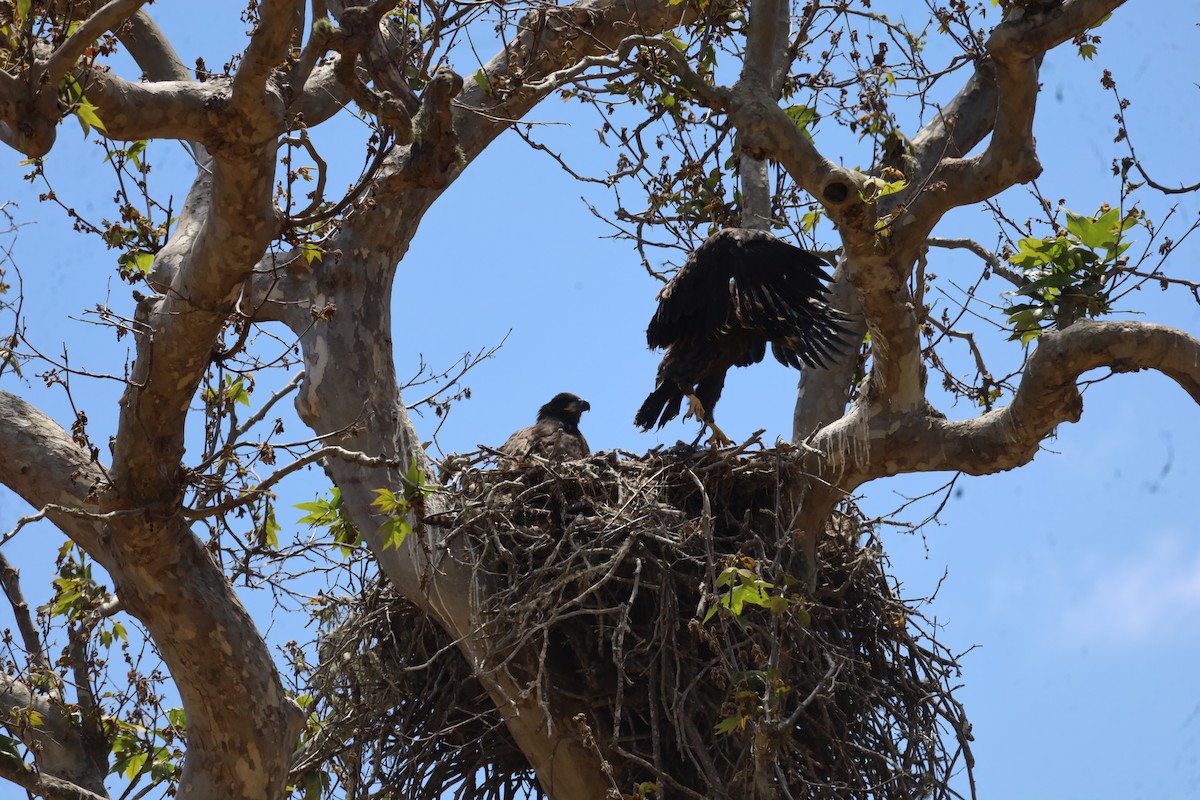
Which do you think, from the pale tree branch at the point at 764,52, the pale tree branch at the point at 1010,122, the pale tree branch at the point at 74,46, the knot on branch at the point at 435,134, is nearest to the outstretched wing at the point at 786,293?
the pale tree branch at the point at 764,52

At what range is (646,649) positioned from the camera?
5523 mm

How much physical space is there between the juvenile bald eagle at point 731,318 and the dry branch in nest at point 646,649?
32.7 inches

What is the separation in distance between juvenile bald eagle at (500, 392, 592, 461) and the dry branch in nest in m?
0.80

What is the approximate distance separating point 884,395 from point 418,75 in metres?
2.31

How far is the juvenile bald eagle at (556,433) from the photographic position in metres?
7.25

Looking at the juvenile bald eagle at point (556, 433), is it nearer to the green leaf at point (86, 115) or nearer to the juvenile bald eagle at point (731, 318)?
the juvenile bald eagle at point (731, 318)

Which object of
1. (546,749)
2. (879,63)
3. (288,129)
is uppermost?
(879,63)

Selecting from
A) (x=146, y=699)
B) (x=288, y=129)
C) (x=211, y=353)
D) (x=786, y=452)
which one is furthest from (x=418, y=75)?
(x=146, y=699)

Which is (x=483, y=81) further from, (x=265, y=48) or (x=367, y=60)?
(x=265, y=48)

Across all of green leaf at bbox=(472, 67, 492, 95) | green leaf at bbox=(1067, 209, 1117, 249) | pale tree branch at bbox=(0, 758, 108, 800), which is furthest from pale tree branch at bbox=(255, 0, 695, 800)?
green leaf at bbox=(1067, 209, 1117, 249)

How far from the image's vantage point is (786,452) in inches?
237

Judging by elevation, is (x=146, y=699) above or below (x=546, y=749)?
above

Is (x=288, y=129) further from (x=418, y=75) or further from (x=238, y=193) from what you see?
(x=418, y=75)

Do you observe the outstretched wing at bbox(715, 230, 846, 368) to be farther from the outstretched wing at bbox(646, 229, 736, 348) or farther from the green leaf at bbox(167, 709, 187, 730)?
the green leaf at bbox(167, 709, 187, 730)
